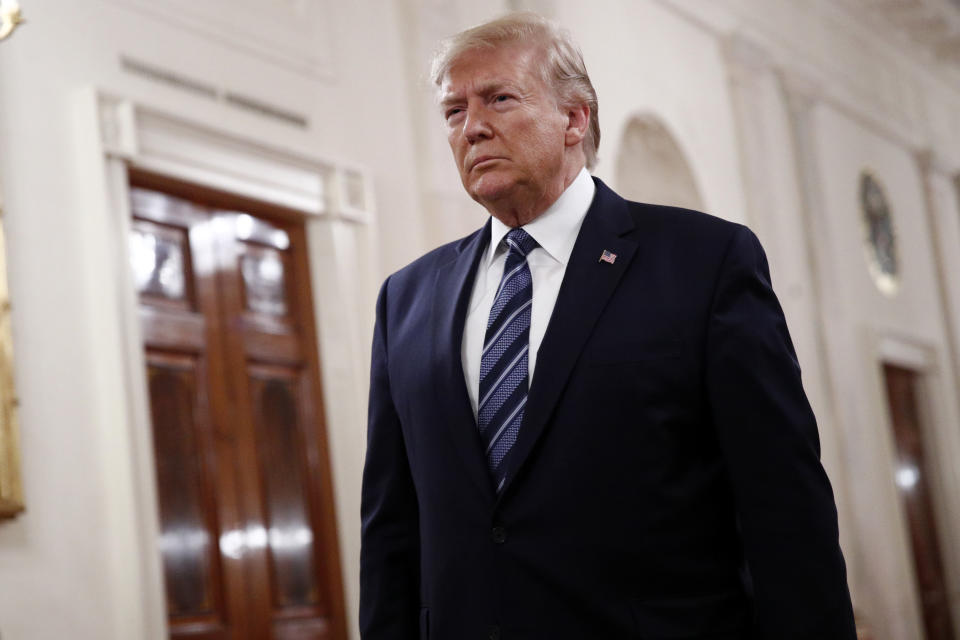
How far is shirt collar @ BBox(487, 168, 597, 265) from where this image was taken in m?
2.12

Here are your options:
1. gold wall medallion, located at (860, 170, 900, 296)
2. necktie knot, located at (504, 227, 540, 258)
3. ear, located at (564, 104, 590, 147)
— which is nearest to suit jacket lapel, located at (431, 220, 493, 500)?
necktie knot, located at (504, 227, 540, 258)

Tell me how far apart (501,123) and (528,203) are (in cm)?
15

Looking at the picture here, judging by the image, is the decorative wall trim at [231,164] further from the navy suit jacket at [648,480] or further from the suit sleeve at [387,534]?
the navy suit jacket at [648,480]

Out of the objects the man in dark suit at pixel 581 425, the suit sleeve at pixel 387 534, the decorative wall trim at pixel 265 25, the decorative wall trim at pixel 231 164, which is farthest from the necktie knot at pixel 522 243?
the decorative wall trim at pixel 265 25

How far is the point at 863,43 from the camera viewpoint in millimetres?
12312

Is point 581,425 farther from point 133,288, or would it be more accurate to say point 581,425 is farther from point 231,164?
point 231,164

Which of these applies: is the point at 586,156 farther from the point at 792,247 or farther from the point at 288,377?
the point at 792,247

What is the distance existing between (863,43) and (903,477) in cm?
429

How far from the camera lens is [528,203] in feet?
6.96

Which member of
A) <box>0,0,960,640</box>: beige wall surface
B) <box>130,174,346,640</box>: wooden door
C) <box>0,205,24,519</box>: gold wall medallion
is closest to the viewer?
<box>0,205,24,519</box>: gold wall medallion

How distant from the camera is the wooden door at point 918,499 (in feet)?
36.6

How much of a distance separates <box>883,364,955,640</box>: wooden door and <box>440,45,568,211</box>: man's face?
32.1ft

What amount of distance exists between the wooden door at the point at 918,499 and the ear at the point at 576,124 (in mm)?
9665

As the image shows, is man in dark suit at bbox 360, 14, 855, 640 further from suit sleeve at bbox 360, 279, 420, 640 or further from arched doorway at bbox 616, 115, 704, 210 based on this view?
arched doorway at bbox 616, 115, 704, 210
